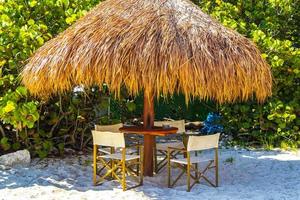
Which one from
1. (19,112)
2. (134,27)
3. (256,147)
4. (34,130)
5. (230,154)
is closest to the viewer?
(134,27)

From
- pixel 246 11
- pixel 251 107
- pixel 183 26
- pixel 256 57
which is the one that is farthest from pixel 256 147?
pixel 183 26

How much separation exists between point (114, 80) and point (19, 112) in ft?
5.26

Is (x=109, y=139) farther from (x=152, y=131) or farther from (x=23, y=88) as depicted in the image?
(x=23, y=88)

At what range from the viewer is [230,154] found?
343 inches

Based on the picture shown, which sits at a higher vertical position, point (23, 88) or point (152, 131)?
point (23, 88)

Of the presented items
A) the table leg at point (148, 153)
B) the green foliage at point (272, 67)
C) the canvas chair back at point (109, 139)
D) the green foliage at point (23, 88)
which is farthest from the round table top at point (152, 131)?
the green foliage at point (272, 67)

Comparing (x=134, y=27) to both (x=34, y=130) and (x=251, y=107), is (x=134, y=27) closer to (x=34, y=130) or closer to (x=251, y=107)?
(x=34, y=130)

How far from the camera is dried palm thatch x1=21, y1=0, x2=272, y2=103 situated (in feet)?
18.4

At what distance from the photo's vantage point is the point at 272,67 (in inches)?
362

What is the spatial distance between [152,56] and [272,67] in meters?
4.23

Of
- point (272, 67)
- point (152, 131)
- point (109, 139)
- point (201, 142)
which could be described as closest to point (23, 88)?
point (109, 139)

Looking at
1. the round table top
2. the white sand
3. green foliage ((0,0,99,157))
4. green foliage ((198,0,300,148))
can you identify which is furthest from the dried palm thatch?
green foliage ((198,0,300,148))

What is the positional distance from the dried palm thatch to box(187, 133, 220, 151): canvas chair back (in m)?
0.51

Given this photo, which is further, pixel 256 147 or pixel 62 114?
pixel 256 147
